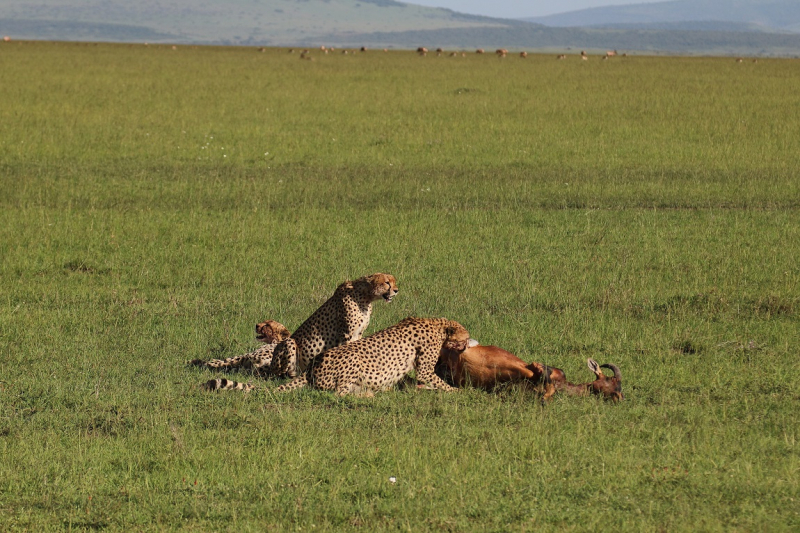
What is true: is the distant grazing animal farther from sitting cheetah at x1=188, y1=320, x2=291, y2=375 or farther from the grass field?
sitting cheetah at x1=188, y1=320, x2=291, y2=375

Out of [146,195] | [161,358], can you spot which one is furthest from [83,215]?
[161,358]

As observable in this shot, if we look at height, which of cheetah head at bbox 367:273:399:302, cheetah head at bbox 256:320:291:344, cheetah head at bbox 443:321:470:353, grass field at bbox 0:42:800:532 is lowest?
grass field at bbox 0:42:800:532

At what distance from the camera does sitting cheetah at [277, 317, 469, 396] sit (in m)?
7.92

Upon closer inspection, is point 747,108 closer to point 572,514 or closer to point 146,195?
point 146,195

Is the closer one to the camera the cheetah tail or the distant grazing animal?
the distant grazing animal

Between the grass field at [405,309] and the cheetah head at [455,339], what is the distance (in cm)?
37

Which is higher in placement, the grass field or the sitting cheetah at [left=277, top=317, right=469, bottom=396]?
the sitting cheetah at [left=277, top=317, right=469, bottom=396]

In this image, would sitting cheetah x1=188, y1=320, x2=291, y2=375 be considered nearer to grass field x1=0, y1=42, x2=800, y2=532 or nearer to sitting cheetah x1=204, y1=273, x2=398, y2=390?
sitting cheetah x1=204, y1=273, x2=398, y2=390

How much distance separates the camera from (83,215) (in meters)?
16.1

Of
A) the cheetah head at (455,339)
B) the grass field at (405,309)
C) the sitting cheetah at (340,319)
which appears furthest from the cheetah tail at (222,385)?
the cheetah head at (455,339)

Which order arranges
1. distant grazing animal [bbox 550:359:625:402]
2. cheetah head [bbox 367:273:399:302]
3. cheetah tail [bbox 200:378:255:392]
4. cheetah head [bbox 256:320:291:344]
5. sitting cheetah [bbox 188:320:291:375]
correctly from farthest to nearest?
cheetah head [bbox 256:320:291:344] < sitting cheetah [bbox 188:320:291:375] < cheetah head [bbox 367:273:399:302] < cheetah tail [bbox 200:378:255:392] < distant grazing animal [bbox 550:359:625:402]

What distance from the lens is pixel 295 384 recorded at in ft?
26.3

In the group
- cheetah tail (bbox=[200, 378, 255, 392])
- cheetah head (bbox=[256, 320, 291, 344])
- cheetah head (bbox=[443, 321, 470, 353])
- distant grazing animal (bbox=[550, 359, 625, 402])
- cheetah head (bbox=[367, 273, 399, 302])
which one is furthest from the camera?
cheetah head (bbox=[256, 320, 291, 344])

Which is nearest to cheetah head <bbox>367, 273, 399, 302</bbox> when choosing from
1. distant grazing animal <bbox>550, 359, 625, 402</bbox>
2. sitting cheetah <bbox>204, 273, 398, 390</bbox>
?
sitting cheetah <bbox>204, 273, 398, 390</bbox>
